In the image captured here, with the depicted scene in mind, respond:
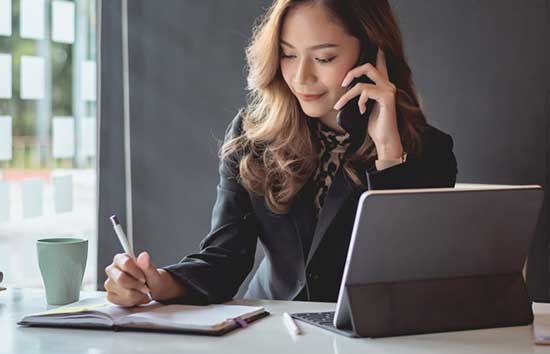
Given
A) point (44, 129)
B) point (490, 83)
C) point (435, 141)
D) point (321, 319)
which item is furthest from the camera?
point (44, 129)

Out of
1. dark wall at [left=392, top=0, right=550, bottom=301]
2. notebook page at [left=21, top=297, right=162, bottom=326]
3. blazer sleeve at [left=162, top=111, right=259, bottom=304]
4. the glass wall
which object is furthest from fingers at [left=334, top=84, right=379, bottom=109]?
the glass wall

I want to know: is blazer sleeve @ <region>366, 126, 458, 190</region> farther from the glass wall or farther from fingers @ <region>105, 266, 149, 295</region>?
the glass wall

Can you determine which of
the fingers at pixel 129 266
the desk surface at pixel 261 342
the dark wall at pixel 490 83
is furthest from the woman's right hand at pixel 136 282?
the dark wall at pixel 490 83

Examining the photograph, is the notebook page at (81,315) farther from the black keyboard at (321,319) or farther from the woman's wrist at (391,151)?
the woman's wrist at (391,151)

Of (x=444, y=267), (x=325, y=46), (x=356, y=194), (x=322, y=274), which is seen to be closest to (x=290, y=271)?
(x=322, y=274)

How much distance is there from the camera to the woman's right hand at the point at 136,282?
59.5 inches

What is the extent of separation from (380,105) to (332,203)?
11.1 inches

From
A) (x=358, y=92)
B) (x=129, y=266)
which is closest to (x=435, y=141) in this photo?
(x=358, y=92)

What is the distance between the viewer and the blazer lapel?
1.94 meters

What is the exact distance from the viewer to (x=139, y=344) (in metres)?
1.27

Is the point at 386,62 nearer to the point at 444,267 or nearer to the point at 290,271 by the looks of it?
the point at 290,271

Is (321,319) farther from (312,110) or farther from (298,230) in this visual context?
(312,110)

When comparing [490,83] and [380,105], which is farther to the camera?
[490,83]

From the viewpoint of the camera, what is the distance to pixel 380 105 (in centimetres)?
204
